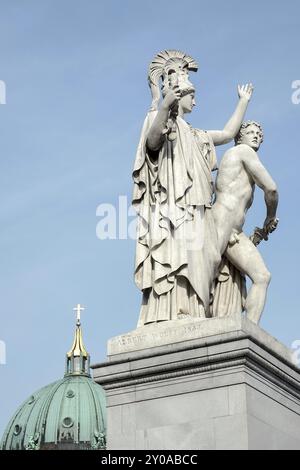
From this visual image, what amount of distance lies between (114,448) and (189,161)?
4.54 m

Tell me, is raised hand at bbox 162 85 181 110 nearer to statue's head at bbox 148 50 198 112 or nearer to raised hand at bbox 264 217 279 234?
statue's head at bbox 148 50 198 112

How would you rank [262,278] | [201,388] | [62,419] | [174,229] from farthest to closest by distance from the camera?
[62,419], [262,278], [174,229], [201,388]

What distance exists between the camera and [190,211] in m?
16.5

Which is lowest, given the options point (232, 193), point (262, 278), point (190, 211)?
point (262, 278)

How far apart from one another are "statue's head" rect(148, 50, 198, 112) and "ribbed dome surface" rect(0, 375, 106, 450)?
243 ft

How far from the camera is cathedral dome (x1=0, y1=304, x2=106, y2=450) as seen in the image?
93.0 meters

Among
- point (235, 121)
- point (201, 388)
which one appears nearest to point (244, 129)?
point (235, 121)

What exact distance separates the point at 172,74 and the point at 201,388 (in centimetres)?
539

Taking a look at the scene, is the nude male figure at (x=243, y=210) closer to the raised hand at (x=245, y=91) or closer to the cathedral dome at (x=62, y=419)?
the raised hand at (x=245, y=91)

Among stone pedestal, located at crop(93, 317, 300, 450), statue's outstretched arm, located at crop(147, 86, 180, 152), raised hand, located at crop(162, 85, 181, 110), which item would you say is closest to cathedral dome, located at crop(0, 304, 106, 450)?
statue's outstretched arm, located at crop(147, 86, 180, 152)

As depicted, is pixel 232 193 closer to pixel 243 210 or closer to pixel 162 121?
pixel 243 210

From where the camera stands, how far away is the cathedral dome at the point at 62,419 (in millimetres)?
93000

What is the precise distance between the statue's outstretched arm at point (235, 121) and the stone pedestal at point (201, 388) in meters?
3.72
